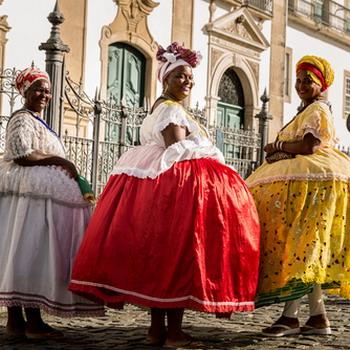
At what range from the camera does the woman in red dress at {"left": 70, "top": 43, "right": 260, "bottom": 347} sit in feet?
15.8

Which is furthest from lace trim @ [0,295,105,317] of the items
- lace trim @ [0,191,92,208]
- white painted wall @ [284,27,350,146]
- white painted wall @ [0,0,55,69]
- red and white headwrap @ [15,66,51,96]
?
white painted wall @ [284,27,350,146]

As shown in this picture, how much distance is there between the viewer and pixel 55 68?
8492 millimetres

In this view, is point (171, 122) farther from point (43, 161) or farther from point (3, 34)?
point (3, 34)

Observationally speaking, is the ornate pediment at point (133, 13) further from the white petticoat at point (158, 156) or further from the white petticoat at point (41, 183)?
the white petticoat at point (158, 156)

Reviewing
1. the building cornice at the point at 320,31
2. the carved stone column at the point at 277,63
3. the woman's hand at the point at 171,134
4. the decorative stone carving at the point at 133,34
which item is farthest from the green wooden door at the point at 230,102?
the woman's hand at the point at 171,134

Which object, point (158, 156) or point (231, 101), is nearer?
point (158, 156)

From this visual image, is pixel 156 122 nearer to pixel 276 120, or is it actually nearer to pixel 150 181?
pixel 150 181

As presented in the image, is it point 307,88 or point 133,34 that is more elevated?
point 133,34

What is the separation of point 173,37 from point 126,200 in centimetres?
1369

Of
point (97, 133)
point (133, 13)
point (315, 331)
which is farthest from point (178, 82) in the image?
point (133, 13)

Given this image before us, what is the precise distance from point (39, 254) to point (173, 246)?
0.97m

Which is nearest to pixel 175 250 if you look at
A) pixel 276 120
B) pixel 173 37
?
pixel 173 37

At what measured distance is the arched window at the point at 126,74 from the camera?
16.8 m

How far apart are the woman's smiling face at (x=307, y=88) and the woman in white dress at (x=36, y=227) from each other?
1610 millimetres
